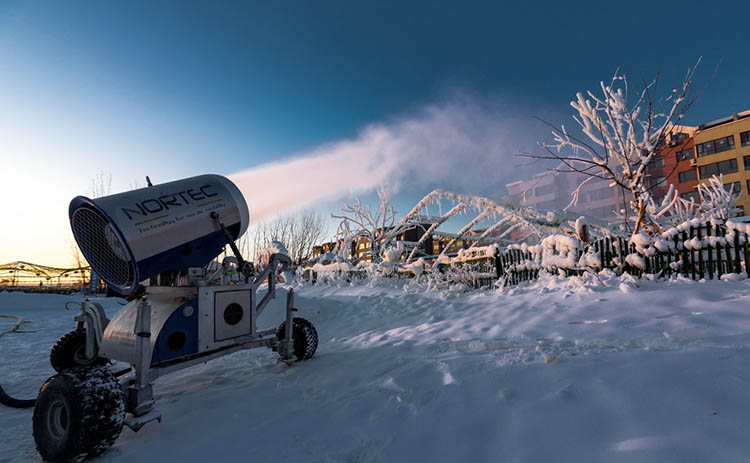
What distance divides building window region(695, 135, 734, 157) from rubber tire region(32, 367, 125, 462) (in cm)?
5627

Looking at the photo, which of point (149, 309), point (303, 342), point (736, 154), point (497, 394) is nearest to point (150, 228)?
point (149, 309)

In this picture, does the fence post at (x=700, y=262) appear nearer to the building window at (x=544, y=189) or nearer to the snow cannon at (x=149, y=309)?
the snow cannon at (x=149, y=309)

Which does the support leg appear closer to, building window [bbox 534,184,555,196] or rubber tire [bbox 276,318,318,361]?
rubber tire [bbox 276,318,318,361]

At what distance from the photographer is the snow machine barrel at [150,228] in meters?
3.20

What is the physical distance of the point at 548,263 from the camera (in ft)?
25.8

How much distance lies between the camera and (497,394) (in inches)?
105

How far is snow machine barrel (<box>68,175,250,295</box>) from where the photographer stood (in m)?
3.20

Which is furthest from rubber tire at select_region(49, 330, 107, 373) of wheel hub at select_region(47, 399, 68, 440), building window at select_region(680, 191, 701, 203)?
building window at select_region(680, 191, 701, 203)

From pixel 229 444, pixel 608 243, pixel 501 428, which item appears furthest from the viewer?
pixel 608 243

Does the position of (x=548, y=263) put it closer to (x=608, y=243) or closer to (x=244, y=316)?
(x=608, y=243)

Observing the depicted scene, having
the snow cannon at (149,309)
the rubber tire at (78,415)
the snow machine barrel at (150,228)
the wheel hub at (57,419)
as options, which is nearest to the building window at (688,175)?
the snow cannon at (149,309)

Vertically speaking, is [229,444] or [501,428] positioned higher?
[501,428]

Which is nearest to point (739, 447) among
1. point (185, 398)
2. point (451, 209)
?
point (185, 398)

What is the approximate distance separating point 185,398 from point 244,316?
106 cm
